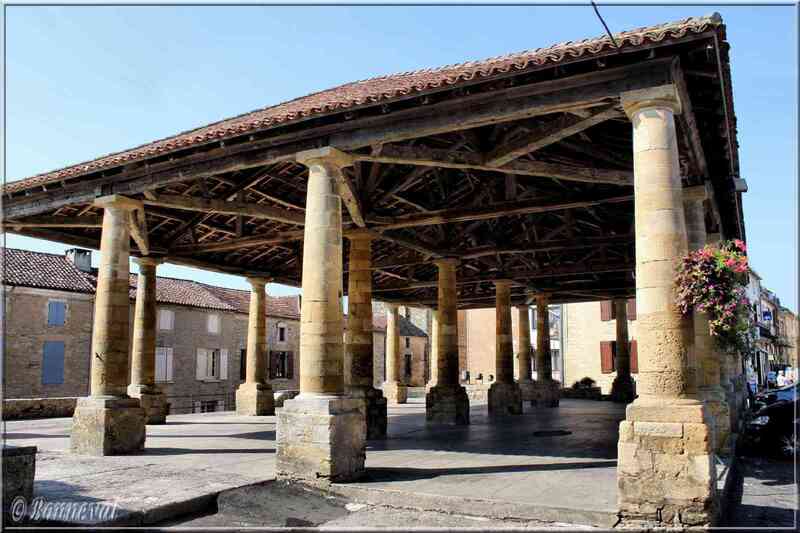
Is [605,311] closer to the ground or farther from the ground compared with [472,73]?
closer to the ground

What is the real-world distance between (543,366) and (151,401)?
13495mm

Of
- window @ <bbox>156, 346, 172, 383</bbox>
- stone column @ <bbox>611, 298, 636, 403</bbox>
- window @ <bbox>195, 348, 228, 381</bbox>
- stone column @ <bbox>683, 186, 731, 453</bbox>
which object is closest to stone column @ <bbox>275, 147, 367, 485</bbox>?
stone column @ <bbox>683, 186, 731, 453</bbox>

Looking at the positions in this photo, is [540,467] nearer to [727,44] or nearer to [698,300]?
[698,300]

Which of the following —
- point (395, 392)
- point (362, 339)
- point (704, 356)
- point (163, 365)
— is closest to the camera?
point (704, 356)

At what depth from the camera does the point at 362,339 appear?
40.7 feet

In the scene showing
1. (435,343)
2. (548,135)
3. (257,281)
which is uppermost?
(548,135)

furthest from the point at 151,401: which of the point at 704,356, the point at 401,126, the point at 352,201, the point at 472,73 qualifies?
the point at 704,356

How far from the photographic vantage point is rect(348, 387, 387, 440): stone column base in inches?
486

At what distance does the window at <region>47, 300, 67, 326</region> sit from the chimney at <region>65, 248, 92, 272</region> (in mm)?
3026

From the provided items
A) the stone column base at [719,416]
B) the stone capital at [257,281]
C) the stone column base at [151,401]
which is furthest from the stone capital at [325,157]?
the stone capital at [257,281]

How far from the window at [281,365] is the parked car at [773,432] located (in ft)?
87.2

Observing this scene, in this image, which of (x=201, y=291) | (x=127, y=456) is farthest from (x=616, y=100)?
(x=201, y=291)

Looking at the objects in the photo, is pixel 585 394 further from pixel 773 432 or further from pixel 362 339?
pixel 362 339

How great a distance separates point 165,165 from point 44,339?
1661cm
